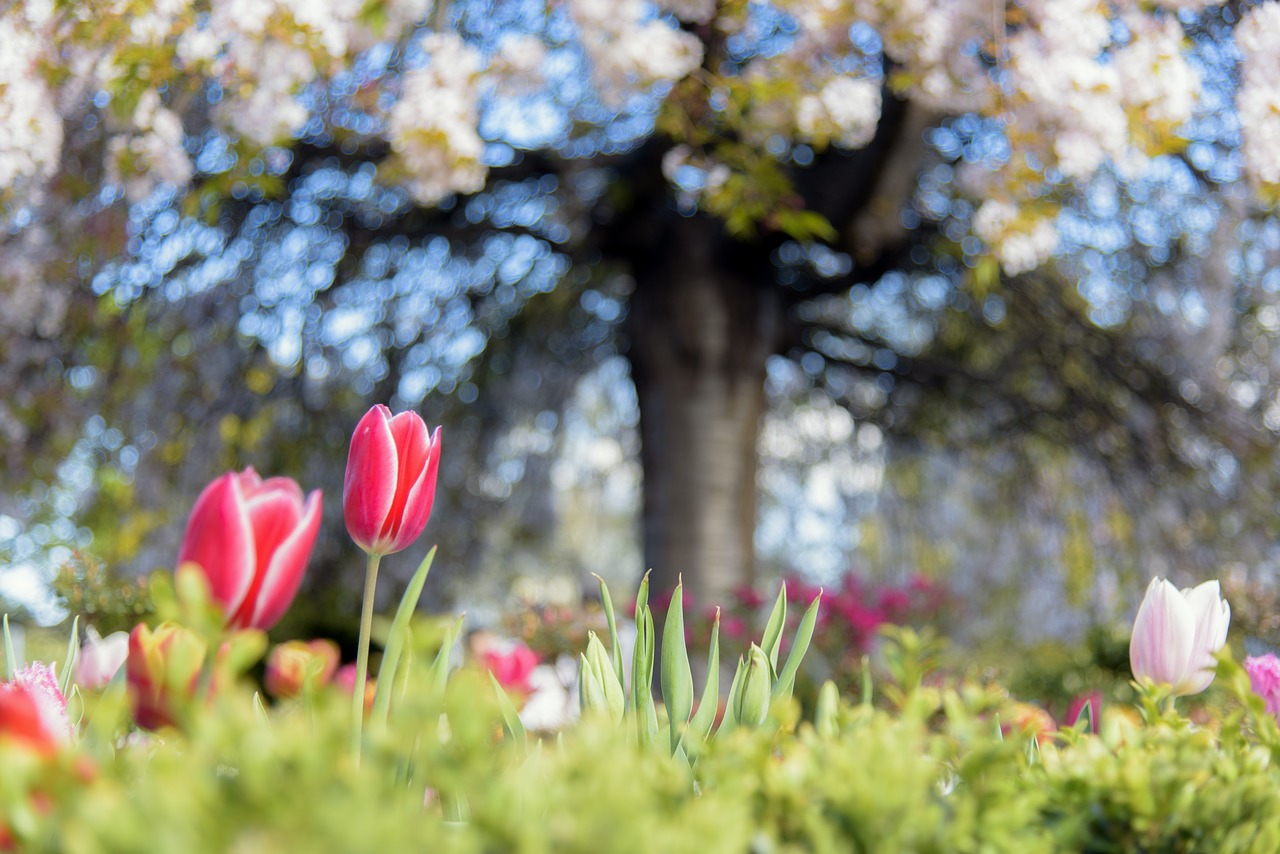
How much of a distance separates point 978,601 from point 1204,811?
20.3 ft

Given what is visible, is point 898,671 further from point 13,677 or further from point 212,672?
point 13,677

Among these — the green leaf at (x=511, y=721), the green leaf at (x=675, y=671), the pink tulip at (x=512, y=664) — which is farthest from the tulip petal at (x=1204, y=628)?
the pink tulip at (x=512, y=664)

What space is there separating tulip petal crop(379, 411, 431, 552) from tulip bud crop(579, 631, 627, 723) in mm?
231

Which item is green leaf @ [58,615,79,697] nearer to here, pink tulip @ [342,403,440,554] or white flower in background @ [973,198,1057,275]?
pink tulip @ [342,403,440,554]

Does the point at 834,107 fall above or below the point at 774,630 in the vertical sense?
below

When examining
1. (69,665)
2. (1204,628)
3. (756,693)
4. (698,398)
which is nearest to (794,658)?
(756,693)

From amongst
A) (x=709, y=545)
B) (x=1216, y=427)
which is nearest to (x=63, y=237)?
(x=709, y=545)

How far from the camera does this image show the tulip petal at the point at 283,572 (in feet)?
2.86

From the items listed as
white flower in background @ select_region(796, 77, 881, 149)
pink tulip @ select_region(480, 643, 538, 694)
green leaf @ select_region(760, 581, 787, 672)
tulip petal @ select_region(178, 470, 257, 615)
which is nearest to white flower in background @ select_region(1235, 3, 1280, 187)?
white flower in background @ select_region(796, 77, 881, 149)

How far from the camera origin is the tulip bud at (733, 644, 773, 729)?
1020 mm

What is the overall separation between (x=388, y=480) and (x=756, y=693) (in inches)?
17.1

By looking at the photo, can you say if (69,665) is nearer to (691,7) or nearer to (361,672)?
(361,672)

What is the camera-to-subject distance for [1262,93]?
293 cm

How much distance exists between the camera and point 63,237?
4.10m
